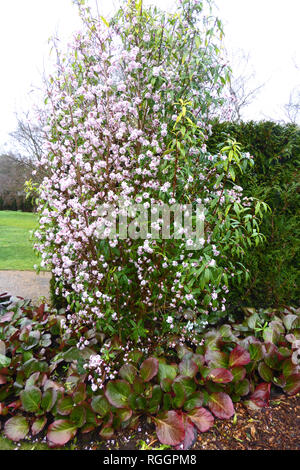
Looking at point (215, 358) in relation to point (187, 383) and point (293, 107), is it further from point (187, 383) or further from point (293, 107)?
point (293, 107)

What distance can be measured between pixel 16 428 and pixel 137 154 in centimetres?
212

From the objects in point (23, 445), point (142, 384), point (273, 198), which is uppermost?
point (273, 198)

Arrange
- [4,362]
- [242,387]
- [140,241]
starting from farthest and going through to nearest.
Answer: [4,362], [140,241], [242,387]

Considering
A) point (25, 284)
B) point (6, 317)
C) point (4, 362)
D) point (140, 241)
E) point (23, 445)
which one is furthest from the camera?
point (25, 284)

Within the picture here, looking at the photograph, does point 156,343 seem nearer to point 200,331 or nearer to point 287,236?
point 200,331

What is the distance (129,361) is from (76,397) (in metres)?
0.52

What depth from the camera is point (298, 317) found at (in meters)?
3.03

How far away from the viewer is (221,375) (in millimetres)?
2146

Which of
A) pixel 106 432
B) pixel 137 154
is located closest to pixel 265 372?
pixel 106 432

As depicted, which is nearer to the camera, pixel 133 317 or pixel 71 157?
pixel 71 157

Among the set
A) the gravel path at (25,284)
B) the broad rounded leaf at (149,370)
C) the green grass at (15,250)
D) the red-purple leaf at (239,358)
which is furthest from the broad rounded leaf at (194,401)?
the green grass at (15,250)

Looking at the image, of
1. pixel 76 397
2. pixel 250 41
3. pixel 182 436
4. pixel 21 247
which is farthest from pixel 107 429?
pixel 250 41

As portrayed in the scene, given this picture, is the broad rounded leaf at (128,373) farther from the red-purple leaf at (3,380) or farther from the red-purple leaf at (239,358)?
the red-purple leaf at (3,380)

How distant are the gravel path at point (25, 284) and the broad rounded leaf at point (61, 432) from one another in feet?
9.46
